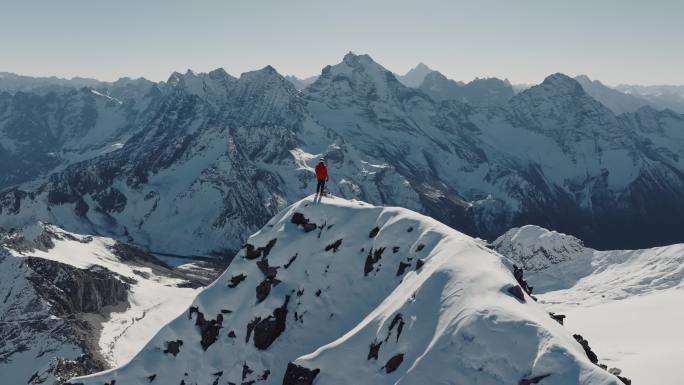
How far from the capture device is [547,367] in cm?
3869

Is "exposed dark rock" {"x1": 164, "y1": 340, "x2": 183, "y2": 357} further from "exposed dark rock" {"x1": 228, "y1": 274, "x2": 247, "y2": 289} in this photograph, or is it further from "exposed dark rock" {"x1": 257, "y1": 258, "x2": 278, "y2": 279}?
"exposed dark rock" {"x1": 257, "y1": 258, "x2": 278, "y2": 279}

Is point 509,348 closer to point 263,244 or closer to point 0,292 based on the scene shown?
point 263,244

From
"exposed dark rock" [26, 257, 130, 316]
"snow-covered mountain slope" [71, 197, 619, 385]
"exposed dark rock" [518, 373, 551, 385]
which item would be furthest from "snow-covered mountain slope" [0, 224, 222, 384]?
"exposed dark rock" [518, 373, 551, 385]

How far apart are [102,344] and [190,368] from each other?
107 metres

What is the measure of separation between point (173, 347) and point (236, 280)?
12181 mm

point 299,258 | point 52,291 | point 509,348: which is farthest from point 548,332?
point 52,291

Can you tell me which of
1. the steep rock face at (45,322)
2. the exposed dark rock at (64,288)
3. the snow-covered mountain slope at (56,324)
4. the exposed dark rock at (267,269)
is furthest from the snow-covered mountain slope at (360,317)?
the exposed dark rock at (64,288)

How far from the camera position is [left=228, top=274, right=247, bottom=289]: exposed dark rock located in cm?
7988

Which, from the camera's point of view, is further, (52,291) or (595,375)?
(52,291)

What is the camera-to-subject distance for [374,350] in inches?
2020

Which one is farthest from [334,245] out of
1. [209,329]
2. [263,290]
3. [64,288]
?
[64,288]

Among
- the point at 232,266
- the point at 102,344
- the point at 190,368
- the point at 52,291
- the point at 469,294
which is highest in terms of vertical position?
the point at 469,294

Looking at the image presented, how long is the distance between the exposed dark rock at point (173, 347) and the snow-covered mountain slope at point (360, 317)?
17 cm

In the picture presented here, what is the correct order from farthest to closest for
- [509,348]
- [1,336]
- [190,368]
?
1. [1,336]
2. [190,368]
3. [509,348]
